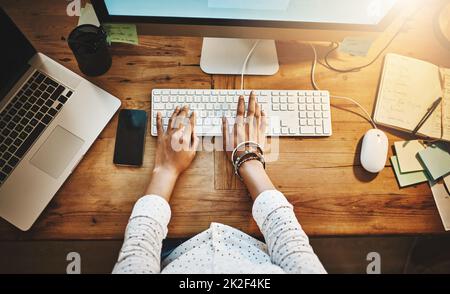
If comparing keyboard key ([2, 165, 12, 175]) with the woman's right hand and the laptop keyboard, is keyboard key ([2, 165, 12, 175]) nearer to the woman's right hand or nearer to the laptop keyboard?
the laptop keyboard

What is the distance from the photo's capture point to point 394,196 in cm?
78

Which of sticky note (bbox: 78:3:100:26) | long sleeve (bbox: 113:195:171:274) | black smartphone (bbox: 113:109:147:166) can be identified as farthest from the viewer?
sticky note (bbox: 78:3:100:26)

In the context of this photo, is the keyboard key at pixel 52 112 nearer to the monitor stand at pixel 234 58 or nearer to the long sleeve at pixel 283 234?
the monitor stand at pixel 234 58

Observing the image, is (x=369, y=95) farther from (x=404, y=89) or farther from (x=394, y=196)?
(x=394, y=196)

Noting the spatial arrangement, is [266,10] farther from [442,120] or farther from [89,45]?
[442,120]

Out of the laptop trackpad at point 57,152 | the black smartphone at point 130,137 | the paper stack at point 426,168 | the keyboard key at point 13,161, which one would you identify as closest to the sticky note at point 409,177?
the paper stack at point 426,168

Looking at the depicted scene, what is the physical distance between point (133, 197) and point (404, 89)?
0.74 meters

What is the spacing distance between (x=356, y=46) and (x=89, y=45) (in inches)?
25.5

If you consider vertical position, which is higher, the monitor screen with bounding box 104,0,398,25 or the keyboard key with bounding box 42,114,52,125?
the monitor screen with bounding box 104,0,398,25

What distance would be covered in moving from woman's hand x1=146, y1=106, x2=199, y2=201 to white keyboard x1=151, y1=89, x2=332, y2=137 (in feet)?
0.06

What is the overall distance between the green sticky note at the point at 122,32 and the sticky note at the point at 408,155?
686mm

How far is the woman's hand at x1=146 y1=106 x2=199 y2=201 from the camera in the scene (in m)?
0.73

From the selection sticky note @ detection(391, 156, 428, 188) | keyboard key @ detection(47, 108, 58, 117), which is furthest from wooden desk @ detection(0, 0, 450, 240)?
keyboard key @ detection(47, 108, 58, 117)
